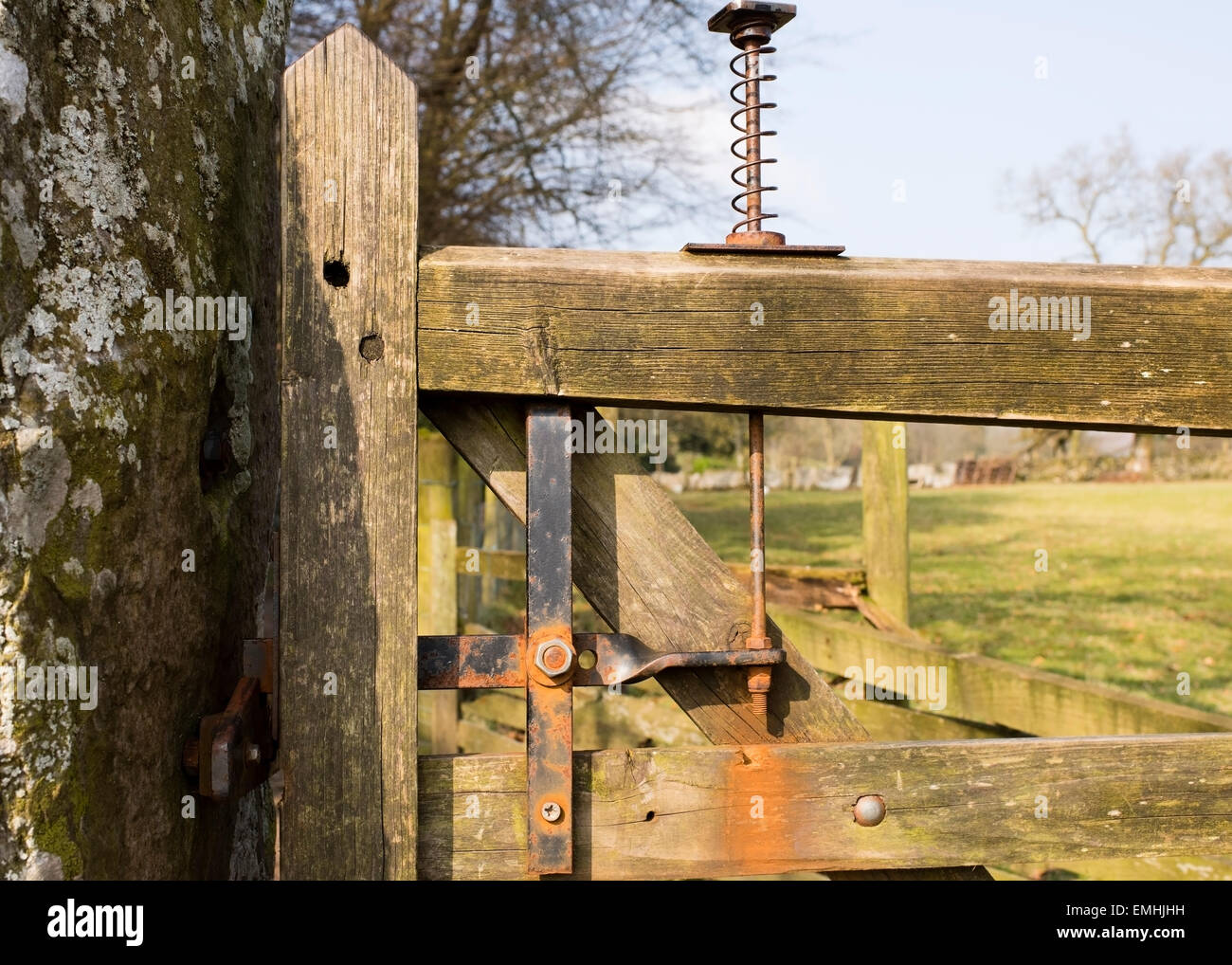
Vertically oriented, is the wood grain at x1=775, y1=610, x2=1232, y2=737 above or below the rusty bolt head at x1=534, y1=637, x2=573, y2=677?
below

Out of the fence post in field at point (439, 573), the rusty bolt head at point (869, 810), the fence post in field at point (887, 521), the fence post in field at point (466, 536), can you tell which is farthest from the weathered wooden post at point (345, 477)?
the fence post in field at point (466, 536)

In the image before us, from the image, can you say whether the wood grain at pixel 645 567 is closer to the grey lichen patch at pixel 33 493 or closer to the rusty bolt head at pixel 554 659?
the rusty bolt head at pixel 554 659

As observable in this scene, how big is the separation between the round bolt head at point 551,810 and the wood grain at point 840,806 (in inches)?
2.1

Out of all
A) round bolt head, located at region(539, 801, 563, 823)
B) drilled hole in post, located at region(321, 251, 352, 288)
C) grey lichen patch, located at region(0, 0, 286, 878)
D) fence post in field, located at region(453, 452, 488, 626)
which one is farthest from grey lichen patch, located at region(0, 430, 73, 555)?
fence post in field, located at region(453, 452, 488, 626)

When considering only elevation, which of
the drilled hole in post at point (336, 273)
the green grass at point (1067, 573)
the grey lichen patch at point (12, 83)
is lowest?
the green grass at point (1067, 573)

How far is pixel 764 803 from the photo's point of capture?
1705mm

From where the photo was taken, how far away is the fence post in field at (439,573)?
5.81 meters

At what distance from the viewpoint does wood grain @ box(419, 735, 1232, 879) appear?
1.68 metres

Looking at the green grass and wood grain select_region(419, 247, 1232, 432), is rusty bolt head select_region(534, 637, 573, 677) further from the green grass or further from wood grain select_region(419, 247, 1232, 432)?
the green grass

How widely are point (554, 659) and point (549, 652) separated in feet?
0.05

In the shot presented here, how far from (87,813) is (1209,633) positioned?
350 inches

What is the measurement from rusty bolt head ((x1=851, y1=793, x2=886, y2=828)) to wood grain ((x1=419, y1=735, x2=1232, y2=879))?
1 cm

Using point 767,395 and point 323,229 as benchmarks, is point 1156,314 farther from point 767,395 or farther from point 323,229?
point 323,229
